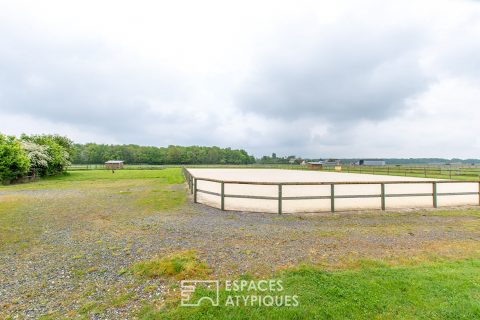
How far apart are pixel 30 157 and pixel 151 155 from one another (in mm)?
92112

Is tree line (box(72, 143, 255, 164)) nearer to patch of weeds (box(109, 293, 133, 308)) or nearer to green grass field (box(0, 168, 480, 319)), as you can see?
green grass field (box(0, 168, 480, 319))

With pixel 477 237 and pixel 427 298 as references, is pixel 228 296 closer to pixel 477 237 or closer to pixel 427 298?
pixel 427 298

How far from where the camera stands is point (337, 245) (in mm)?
5027

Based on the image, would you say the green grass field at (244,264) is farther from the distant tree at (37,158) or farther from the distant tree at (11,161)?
the distant tree at (37,158)

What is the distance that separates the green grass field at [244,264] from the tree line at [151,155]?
110 m

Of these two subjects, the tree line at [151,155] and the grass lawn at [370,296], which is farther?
the tree line at [151,155]

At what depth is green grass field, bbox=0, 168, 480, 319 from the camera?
2863mm

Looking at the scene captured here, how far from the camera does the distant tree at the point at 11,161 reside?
2011 cm

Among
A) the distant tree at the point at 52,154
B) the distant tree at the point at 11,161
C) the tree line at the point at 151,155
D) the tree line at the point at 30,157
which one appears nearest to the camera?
the distant tree at the point at 11,161

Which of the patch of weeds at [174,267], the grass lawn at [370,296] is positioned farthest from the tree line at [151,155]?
the grass lawn at [370,296]

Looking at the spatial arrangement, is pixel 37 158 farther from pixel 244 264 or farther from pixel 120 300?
pixel 244 264

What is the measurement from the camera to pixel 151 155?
114 m

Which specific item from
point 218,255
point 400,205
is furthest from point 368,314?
point 400,205

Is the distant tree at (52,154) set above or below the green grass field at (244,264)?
above
